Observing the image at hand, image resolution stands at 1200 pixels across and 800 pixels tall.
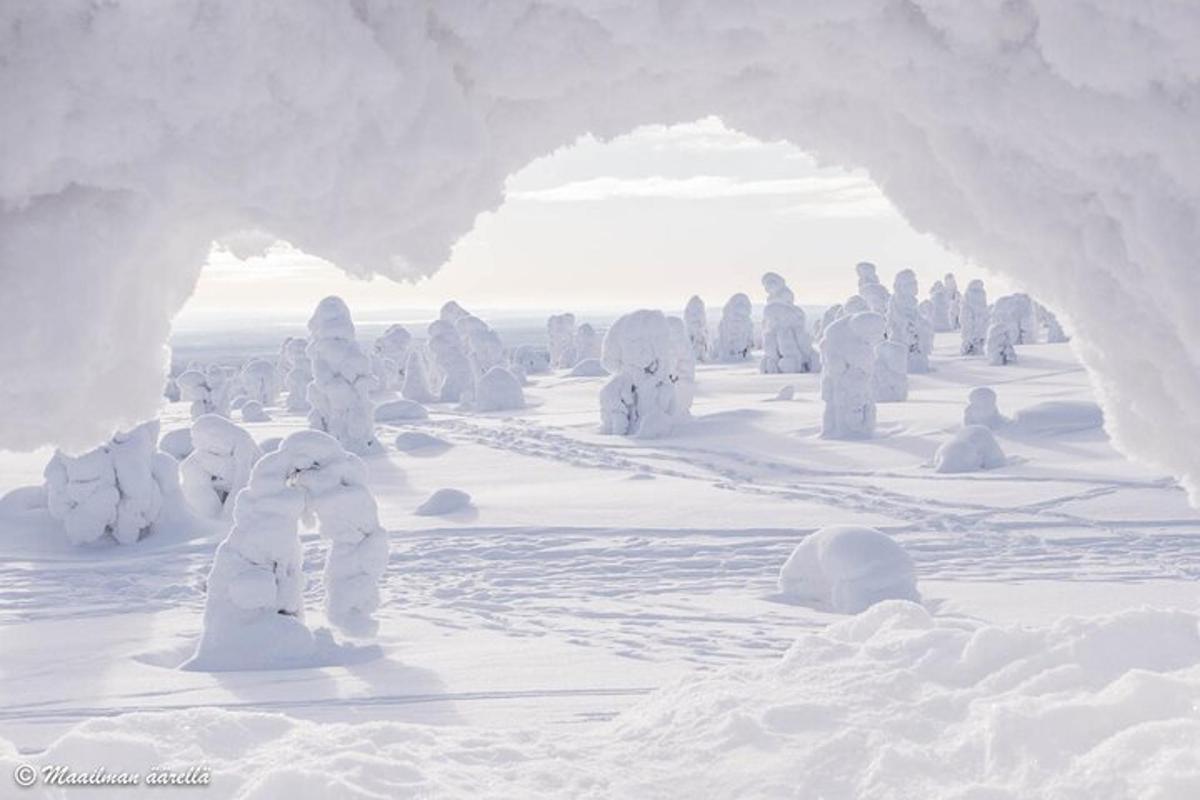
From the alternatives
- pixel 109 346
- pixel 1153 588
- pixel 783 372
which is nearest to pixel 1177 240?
pixel 109 346

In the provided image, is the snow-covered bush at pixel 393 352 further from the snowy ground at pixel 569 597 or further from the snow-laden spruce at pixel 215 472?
the snow-laden spruce at pixel 215 472

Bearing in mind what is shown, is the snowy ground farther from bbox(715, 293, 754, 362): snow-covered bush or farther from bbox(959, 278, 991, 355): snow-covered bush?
bbox(715, 293, 754, 362): snow-covered bush

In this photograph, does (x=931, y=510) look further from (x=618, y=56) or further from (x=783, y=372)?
(x=783, y=372)

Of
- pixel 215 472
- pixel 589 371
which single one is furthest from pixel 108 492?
pixel 589 371

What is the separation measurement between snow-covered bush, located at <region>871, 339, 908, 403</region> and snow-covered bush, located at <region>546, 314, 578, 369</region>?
26274 mm

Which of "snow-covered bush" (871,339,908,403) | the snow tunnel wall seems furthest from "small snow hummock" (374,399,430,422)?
the snow tunnel wall

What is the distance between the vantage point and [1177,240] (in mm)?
2545

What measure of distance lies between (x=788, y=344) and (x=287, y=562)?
27.9m

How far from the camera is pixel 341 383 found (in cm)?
2211

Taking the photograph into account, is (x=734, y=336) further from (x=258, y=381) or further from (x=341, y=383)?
(x=341, y=383)

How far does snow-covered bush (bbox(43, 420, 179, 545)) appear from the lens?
13773 millimetres

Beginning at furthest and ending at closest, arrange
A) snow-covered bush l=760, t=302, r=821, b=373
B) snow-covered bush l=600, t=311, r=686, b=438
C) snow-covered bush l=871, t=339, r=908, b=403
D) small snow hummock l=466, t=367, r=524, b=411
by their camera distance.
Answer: snow-covered bush l=760, t=302, r=821, b=373
small snow hummock l=466, t=367, r=524, b=411
snow-covered bush l=871, t=339, r=908, b=403
snow-covered bush l=600, t=311, r=686, b=438

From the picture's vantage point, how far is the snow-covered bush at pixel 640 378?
22734mm

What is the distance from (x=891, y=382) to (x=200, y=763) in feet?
79.7
